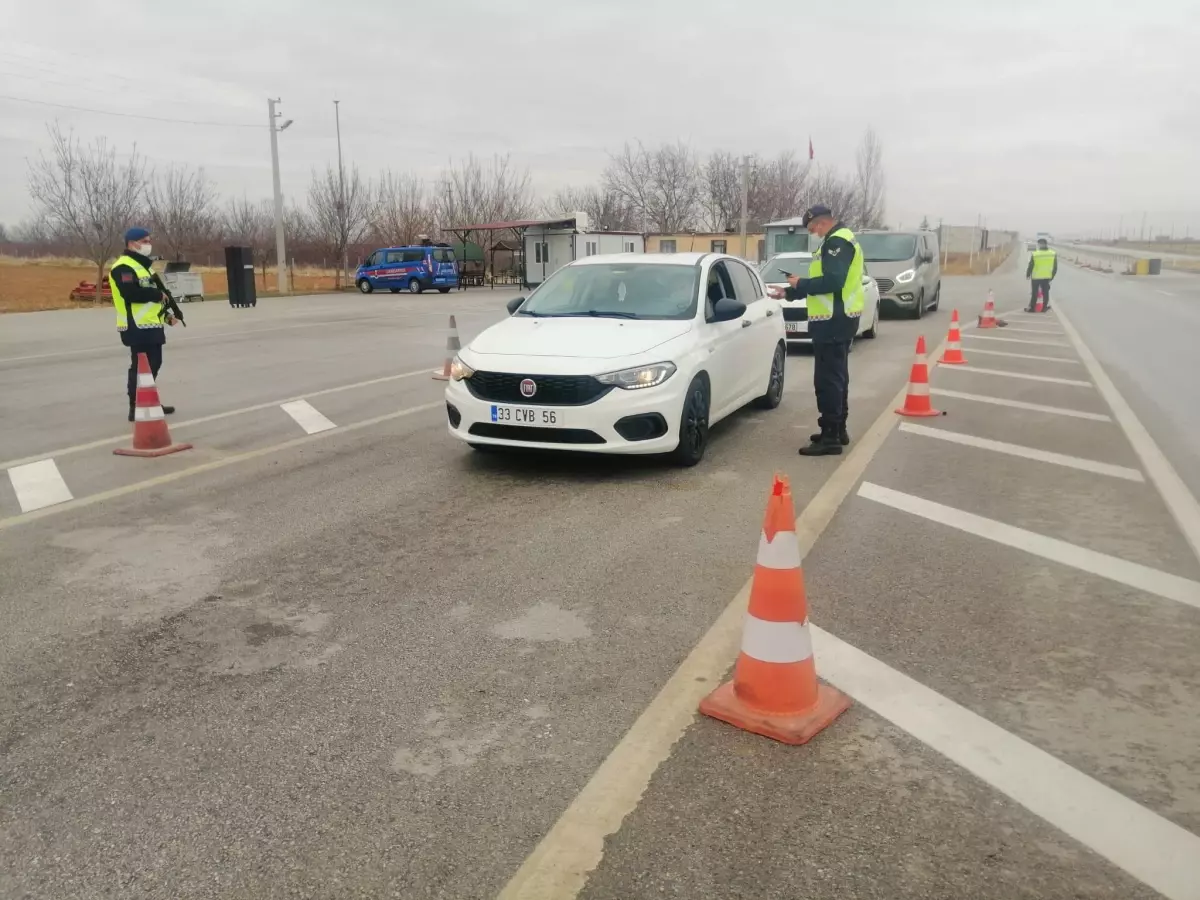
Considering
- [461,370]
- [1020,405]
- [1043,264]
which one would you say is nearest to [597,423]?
[461,370]

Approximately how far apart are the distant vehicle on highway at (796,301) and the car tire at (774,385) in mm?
5256

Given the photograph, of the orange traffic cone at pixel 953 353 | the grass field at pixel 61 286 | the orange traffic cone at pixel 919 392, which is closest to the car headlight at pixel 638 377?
the orange traffic cone at pixel 919 392

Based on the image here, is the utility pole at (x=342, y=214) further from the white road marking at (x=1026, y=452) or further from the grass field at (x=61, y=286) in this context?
the white road marking at (x=1026, y=452)

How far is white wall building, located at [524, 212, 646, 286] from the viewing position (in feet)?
126

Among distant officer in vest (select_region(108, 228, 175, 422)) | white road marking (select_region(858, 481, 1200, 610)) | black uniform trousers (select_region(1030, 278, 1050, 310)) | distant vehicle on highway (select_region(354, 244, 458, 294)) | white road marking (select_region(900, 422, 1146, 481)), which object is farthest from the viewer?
distant vehicle on highway (select_region(354, 244, 458, 294))

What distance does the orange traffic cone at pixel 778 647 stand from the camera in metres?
3.32

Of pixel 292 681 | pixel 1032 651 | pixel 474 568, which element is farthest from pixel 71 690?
pixel 1032 651

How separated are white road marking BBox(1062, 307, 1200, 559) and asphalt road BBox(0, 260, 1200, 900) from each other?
0.48 ft

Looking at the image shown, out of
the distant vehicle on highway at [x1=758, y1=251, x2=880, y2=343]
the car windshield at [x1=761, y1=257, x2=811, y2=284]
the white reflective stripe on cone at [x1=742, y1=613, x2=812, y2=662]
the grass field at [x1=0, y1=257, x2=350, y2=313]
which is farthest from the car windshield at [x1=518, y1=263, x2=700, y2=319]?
the grass field at [x1=0, y1=257, x2=350, y2=313]

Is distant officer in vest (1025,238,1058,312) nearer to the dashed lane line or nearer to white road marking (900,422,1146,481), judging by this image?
the dashed lane line

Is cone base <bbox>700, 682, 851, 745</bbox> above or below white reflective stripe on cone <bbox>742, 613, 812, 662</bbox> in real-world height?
below

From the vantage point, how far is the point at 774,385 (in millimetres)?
9672

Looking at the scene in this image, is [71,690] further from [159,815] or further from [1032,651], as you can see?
[1032,651]

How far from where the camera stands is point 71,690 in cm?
362
